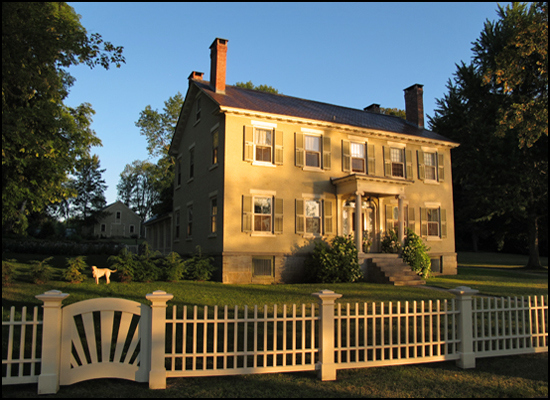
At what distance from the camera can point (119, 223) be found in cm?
7219

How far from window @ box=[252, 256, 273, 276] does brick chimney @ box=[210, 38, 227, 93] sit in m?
7.79

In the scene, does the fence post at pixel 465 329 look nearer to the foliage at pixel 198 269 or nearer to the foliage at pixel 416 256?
the foliage at pixel 198 269

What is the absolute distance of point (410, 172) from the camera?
70.1 ft

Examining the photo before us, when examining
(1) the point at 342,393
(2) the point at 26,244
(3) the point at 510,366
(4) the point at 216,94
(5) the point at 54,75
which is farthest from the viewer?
(2) the point at 26,244

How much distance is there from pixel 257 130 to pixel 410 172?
8.15m

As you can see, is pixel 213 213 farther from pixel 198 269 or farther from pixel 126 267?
→ pixel 126 267

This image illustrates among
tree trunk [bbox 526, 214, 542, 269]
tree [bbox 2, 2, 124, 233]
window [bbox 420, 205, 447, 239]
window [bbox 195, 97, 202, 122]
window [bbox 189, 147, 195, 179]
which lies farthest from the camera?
tree trunk [bbox 526, 214, 542, 269]

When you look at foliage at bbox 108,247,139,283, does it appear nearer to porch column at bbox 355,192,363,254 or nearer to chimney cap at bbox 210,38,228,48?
porch column at bbox 355,192,363,254

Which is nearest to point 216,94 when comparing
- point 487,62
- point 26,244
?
point 26,244

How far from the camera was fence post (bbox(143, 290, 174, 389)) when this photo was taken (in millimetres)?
5340

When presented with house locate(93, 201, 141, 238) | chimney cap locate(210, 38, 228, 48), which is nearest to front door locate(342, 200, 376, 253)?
chimney cap locate(210, 38, 228, 48)

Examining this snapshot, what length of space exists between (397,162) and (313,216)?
5459mm

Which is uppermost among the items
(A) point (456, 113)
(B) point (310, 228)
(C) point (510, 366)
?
(A) point (456, 113)

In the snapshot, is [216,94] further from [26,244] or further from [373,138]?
[26,244]
